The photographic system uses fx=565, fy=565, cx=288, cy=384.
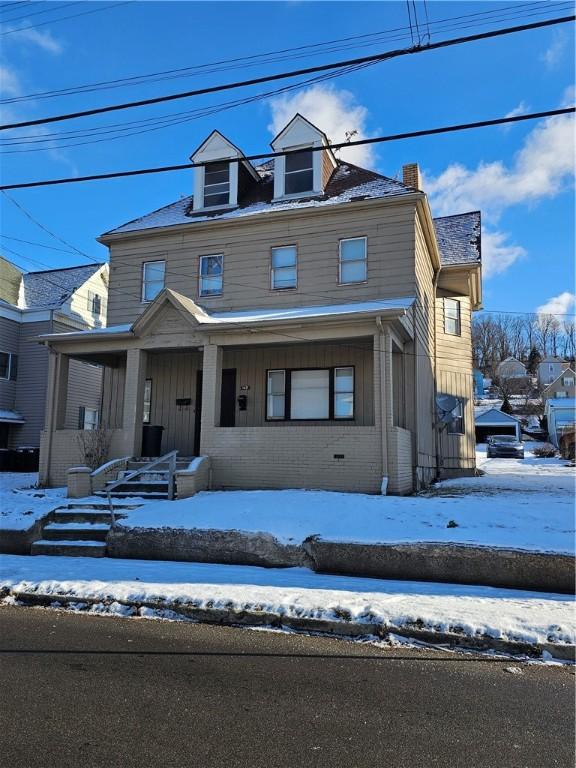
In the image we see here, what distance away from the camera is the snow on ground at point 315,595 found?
5.53 m

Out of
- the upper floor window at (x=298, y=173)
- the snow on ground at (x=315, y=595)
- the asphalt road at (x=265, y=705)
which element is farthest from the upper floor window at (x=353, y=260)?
the asphalt road at (x=265, y=705)

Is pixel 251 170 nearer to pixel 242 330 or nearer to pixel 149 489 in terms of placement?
pixel 242 330

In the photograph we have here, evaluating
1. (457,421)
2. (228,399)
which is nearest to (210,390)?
(228,399)

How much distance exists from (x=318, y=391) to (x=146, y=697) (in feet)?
34.7

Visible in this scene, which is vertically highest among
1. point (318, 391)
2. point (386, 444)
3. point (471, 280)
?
point (471, 280)

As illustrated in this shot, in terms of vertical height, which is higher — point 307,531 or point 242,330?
point 242,330

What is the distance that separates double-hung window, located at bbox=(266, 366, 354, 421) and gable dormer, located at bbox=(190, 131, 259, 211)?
220 inches

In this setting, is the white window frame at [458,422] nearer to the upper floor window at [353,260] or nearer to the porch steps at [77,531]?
the upper floor window at [353,260]

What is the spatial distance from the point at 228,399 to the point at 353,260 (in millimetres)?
4922

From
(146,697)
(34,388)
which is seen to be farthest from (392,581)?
(34,388)

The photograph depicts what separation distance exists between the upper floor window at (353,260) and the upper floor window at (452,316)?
5.79 meters

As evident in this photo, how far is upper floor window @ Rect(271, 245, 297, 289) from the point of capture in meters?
15.2

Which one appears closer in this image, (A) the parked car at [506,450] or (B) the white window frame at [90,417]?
(B) the white window frame at [90,417]

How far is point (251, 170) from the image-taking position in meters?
17.3
